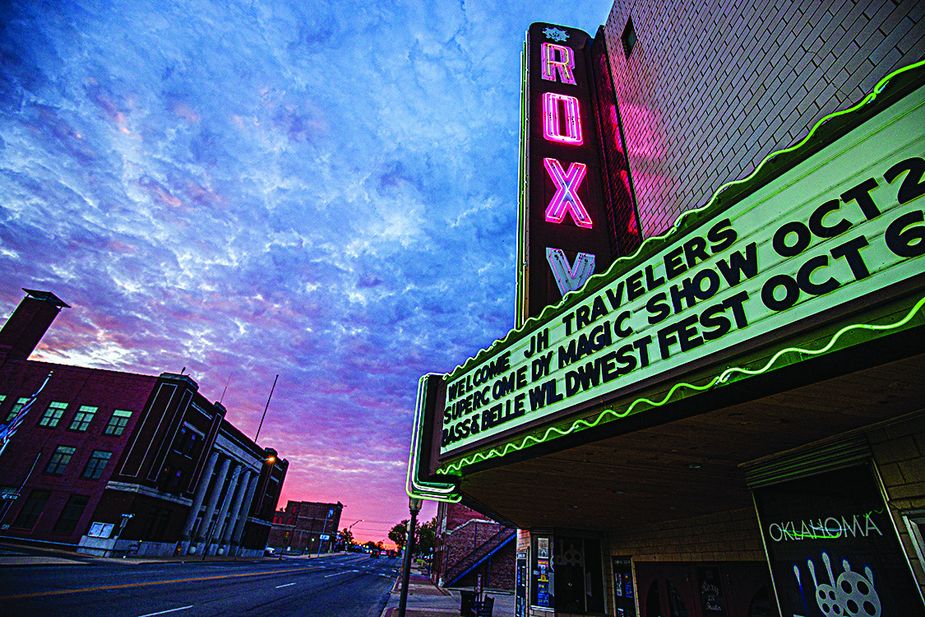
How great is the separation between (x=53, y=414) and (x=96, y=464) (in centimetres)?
612

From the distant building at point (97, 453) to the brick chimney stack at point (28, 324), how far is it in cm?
8

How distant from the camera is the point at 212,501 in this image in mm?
46531

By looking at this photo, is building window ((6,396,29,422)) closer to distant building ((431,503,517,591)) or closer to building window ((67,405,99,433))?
building window ((67,405,99,433))

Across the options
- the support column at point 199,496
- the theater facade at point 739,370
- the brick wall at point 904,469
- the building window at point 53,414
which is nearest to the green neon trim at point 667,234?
Answer: the theater facade at point 739,370

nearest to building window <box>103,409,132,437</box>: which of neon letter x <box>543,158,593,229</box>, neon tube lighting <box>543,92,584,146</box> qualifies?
neon letter x <box>543,158,593,229</box>

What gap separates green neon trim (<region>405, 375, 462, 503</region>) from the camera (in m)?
9.44

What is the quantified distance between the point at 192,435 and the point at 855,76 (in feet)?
161

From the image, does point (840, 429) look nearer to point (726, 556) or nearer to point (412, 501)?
point (726, 556)

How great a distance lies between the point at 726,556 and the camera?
29.1 ft

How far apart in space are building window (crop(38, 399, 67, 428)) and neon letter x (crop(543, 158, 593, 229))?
4360cm

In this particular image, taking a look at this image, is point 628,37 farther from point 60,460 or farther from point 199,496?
point 199,496

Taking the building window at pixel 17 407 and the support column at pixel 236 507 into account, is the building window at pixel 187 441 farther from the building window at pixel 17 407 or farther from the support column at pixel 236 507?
the support column at pixel 236 507

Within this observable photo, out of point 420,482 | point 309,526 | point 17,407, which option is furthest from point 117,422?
point 309,526

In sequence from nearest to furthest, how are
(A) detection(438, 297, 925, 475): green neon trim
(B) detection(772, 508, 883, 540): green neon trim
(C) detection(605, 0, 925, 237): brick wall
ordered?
(A) detection(438, 297, 925, 475): green neon trim
(B) detection(772, 508, 883, 540): green neon trim
(C) detection(605, 0, 925, 237): brick wall
